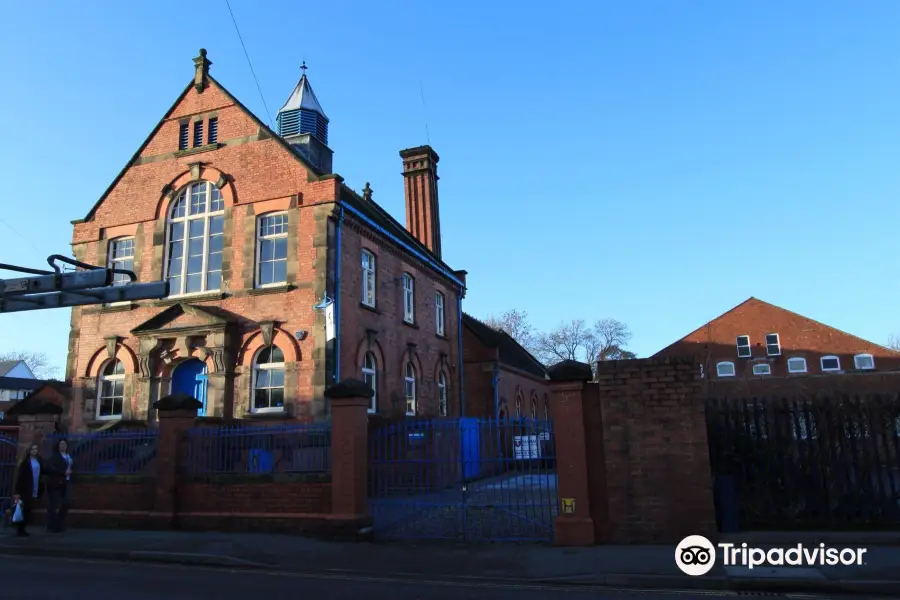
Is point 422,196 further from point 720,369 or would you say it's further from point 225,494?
point 720,369

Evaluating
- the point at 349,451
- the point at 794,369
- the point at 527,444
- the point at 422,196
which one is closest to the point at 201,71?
the point at 422,196

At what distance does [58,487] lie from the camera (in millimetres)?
12859

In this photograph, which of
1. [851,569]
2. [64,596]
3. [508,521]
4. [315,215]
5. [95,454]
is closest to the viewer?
[64,596]

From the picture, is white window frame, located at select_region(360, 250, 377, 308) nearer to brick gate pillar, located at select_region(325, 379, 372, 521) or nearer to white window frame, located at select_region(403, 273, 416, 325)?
white window frame, located at select_region(403, 273, 416, 325)

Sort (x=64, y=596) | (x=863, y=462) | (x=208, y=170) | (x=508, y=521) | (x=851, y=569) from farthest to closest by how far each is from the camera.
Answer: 1. (x=208, y=170)
2. (x=508, y=521)
3. (x=863, y=462)
4. (x=851, y=569)
5. (x=64, y=596)

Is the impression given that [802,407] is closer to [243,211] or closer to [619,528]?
[619,528]

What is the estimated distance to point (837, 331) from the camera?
45.0 meters

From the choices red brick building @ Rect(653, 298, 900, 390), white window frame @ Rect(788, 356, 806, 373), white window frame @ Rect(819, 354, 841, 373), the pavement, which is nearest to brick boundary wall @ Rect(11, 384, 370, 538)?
the pavement

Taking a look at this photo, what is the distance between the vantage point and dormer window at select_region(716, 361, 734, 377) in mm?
45750

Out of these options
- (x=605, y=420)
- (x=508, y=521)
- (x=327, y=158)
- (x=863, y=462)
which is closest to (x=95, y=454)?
(x=508, y=521)

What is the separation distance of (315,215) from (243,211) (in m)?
2.53

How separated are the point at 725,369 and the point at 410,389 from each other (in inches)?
1227

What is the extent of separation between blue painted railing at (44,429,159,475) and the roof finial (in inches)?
458

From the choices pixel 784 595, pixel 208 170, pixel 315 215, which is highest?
pixel 208 170
